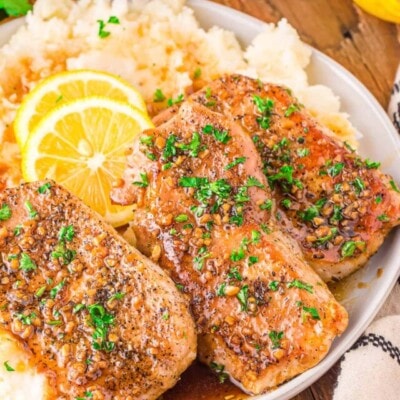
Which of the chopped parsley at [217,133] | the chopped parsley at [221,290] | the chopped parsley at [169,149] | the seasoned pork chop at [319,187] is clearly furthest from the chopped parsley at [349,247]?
the chopped parsley at [169,149]

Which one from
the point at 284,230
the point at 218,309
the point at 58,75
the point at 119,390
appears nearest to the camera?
the point at 119,390

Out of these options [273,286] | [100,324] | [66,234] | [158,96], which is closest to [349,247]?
[273,286]

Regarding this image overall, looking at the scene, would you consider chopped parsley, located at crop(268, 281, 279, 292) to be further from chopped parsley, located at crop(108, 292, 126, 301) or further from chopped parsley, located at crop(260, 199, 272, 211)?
chopped parsley, located at crop(108, 292, 126, 301)

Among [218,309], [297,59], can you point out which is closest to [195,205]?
[218,309]

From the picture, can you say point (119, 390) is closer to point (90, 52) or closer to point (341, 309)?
point (341, 309)

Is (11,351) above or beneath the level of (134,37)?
beneath

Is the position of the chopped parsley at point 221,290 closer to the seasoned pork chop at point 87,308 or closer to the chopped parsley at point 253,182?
the seasoned pork chop at point 87,308
